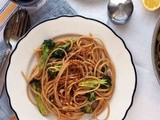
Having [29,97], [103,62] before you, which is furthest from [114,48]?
[29,97]

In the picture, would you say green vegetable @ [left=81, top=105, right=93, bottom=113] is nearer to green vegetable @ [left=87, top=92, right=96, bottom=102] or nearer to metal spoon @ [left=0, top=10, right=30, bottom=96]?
green vegetable @ [left=87, top=92, right=96, bottom=102]

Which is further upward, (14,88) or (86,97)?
(14,88)

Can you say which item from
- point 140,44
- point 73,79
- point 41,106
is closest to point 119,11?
point 140,44

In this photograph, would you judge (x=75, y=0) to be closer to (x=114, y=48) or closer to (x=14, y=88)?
(x=114, y=48)

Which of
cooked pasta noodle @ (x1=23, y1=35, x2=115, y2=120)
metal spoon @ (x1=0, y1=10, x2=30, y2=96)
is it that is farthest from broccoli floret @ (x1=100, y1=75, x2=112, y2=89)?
metal spoon @ (x1=0, y1=10, x2=30, y2=96)
